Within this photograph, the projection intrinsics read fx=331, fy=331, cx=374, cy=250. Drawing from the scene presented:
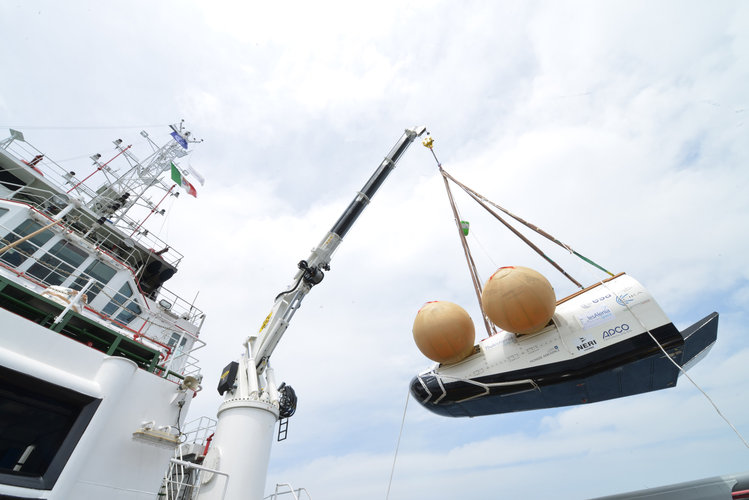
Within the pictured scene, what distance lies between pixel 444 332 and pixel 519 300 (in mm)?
1913

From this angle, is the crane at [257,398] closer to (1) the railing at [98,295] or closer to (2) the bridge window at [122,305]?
(1) the railing at [98,295]

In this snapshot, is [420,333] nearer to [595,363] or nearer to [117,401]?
[595,363]

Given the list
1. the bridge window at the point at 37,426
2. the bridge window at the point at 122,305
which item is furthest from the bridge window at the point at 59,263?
the bridge window at the point at 37,426

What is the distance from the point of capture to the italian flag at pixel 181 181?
16.4 metres

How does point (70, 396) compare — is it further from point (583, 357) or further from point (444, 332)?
point (583, 357)

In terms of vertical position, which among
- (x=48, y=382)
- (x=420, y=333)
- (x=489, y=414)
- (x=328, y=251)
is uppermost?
(x=328, y=251)

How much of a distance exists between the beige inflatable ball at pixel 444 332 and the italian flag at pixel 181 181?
47.1 feet

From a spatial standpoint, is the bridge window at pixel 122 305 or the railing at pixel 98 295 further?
the bridge window at pixel 122 305

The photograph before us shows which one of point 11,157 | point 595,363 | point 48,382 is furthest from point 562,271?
point 11,157

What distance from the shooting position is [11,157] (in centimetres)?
1173

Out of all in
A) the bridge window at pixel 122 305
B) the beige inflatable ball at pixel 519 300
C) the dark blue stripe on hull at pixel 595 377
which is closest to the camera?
the dark blue stripe on hull at pixel 595 377

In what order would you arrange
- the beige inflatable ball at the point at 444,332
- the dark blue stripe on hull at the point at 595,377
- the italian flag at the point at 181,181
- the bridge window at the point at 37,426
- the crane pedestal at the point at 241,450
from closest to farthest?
the bridge window at the point at 37,426
the dark blue stripe on hull at the point at 595,377
the crane pedestal at the point at 241,450
the beige inflatable ball at the point at 444,332
the italian flag at the point at 181,181

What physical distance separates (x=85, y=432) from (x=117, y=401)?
0.72 meters

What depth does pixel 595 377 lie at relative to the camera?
7.15 m
